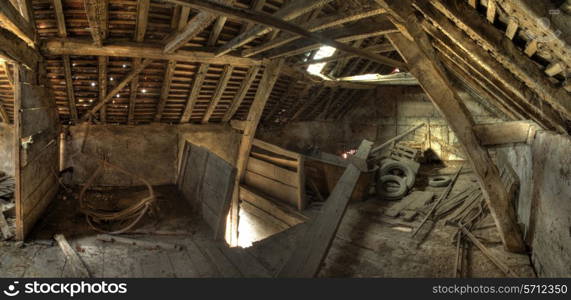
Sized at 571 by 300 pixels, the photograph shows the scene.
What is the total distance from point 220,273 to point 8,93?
18.0 feet

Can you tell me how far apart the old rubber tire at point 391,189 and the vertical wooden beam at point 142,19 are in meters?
6.01

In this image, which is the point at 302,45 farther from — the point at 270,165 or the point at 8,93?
the point at 8,93

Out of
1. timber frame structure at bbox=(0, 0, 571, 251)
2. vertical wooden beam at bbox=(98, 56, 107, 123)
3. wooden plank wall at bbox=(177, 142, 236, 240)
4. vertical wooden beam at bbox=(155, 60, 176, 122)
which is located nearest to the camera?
timber frame structure at bbox=(0, 0, 571, 251)

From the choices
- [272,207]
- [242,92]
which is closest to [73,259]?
[272,207]

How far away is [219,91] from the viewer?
25.2 feet

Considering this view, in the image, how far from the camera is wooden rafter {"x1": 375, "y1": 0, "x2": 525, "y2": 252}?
4215 mm

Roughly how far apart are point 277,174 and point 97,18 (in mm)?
4816

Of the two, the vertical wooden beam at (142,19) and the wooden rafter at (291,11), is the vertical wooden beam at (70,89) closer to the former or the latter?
the vertical wooden beam at (142,19)

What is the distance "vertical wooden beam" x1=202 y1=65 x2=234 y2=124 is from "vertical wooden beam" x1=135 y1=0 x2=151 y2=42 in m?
1.90

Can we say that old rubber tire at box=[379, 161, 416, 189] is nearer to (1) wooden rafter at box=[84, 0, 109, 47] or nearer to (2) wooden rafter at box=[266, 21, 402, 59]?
(2) wooden rafter at box=[266, 21, 402, 59]

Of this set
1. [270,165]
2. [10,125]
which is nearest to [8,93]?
[10,125]

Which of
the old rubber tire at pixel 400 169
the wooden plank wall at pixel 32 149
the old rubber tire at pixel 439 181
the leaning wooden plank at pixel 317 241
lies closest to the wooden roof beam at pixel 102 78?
the wooden plank wall at pixel 32 149

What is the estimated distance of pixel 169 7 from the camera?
4.93m

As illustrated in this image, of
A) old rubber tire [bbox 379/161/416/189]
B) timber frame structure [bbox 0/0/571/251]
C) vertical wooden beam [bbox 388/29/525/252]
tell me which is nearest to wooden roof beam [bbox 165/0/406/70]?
timber frame structure [bbox 0/0/571/251]
